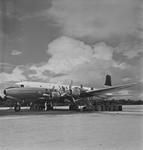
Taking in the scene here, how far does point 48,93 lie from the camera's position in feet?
81.6

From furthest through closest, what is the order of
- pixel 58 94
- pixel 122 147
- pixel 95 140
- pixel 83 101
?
pixel 83 101 < pixel 58 94 < pixel 95 140 < pixel 122 147

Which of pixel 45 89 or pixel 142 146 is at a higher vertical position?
pixel 45 89

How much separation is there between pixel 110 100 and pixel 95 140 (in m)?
27.3

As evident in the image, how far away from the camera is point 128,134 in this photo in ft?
25.8

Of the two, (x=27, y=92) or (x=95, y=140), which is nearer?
(x=95, y=140)

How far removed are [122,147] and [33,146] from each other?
239 cm

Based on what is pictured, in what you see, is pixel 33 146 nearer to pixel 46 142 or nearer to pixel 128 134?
pixel 46 142

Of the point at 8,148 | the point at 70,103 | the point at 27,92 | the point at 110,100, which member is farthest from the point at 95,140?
the point at 110,100

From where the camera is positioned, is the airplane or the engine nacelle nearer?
the airplane

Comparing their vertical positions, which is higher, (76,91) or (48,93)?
(76,91)

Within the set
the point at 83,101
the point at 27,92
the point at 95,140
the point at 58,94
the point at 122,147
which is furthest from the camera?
the point at 83,101

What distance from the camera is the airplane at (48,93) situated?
22.8 m

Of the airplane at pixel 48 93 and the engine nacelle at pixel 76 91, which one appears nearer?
the airplane at pixel 48 93

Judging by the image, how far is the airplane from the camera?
22.8m
